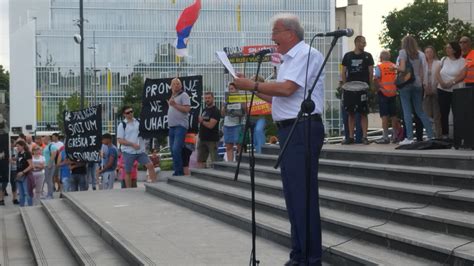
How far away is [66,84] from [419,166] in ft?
231

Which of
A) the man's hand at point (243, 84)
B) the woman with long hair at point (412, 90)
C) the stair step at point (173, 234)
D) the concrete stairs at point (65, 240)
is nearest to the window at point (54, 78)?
the concrete stairs at point (65, 240)

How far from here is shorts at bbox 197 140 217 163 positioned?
14391 millimetres

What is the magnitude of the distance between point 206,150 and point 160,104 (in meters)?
1.35

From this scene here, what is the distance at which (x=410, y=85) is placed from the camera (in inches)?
442

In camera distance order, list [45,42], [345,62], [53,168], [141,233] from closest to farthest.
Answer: [141,233] → [345,62] → [53,168] → [45,42]

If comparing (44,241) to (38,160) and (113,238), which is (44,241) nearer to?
(113,238)

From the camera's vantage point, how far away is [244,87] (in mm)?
5426

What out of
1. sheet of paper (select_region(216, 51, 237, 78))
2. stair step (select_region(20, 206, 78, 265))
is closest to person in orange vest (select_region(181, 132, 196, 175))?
stair step (select_region(20, 206, 78, 265))

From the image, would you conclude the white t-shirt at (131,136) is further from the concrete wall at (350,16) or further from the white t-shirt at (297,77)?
the concrete wall at (350,16)

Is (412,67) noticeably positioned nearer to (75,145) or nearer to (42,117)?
(75,145)

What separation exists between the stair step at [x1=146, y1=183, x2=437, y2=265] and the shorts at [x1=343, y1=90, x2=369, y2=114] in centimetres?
308

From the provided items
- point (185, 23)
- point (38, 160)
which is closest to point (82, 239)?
point (185, 23)

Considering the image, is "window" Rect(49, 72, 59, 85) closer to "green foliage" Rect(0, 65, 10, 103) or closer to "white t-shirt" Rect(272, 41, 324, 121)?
"green foliage" Rect(0, 65, 10, 103)

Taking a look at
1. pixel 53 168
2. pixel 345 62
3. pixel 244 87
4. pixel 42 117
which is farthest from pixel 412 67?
pixel 42 117
